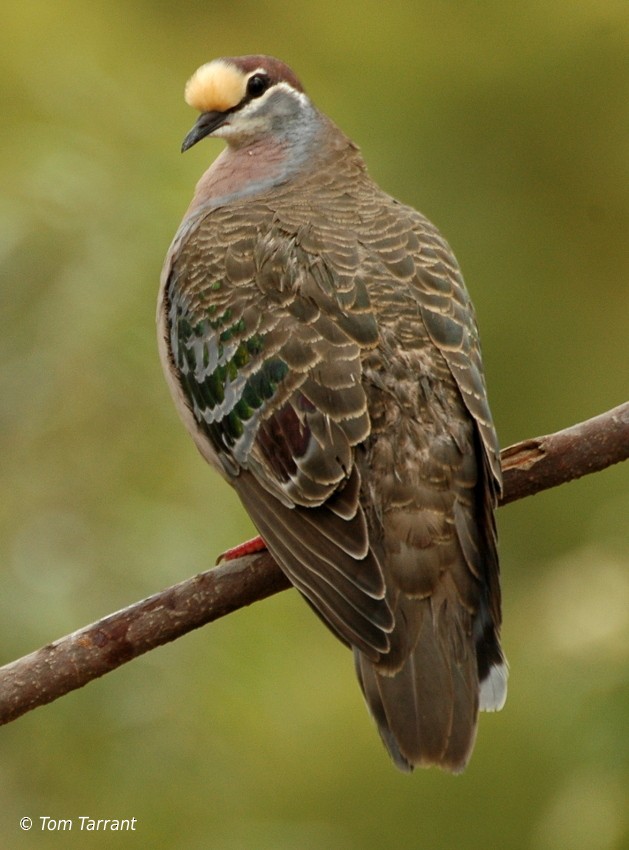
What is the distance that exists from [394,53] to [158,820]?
5.32 meters

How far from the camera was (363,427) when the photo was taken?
3510mm

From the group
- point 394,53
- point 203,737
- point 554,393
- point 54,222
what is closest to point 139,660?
point 203,737

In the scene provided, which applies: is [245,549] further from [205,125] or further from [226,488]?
[226,488]

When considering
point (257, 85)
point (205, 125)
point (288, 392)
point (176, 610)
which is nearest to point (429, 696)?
point (176, 610)

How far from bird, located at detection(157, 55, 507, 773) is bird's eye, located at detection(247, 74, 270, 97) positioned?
57 cm

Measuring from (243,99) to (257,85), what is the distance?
8cm

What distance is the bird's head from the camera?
179 inches

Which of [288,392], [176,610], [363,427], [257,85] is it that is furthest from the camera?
[257,85]

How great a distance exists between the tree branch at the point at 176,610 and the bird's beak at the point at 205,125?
1583 mm

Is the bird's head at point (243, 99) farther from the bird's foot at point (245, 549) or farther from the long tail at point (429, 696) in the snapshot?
the long tail at point (429, 696)

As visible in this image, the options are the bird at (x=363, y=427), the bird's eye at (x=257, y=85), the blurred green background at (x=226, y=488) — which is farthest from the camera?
the bird's eye at (x=257, y=85)

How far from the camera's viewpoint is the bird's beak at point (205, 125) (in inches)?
177

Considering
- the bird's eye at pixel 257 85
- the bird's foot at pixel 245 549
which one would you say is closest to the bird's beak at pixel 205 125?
the bird's eye at pixel 257 85

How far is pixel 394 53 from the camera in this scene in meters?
8.91
